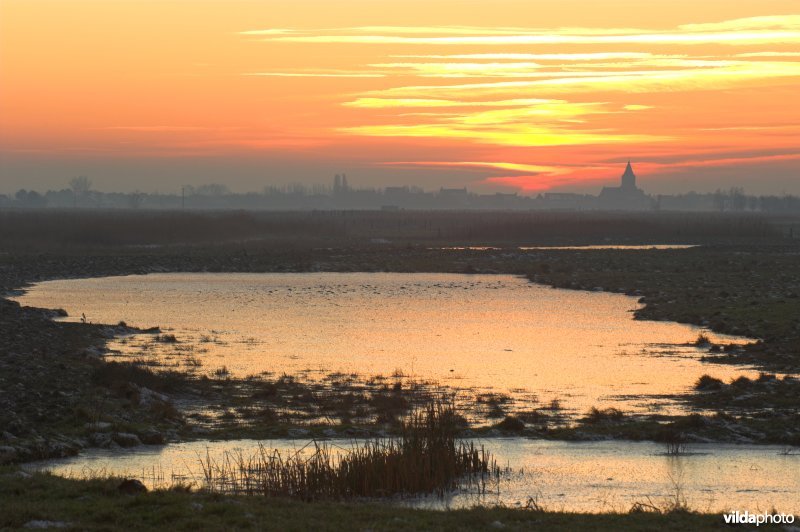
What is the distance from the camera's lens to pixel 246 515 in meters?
12.2

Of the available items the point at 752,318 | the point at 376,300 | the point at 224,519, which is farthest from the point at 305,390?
the point at 376,300

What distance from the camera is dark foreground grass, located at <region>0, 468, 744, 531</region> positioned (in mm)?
11844

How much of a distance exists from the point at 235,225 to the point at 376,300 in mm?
83011

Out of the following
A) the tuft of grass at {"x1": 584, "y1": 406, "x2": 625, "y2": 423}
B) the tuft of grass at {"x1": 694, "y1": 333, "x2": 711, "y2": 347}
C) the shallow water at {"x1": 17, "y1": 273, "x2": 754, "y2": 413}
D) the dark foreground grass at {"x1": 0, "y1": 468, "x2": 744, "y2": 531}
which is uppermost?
the dark foreground grass at {"x1": 0, "y1": 468, "x2": 744, "y2": 531}

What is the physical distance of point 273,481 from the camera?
14477 millimetres

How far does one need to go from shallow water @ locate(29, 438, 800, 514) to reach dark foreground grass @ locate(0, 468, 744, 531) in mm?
1384

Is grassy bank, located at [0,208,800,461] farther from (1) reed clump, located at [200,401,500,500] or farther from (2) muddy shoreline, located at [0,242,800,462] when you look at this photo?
(1) reed clump, located at [200,401,500,500]

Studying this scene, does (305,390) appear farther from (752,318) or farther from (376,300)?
(376,300)

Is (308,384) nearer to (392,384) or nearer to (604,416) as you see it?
(392,384)

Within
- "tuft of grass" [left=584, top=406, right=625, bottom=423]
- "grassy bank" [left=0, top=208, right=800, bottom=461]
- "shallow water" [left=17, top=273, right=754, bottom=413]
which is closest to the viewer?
"grassy bank" [left=0, top=208, right=800, bottom=461]

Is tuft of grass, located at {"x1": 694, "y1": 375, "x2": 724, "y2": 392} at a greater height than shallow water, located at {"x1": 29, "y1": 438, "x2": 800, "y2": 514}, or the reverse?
tuft of grass, located at {"x1": 694, "y1": 375, "x2": 724, "y2": 392}

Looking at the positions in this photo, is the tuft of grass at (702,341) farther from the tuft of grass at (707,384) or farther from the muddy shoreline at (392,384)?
the tuft of grass at (707,384)

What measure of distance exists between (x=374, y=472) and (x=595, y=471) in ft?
13.0

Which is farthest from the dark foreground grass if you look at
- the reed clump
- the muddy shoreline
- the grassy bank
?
the grassy bank
